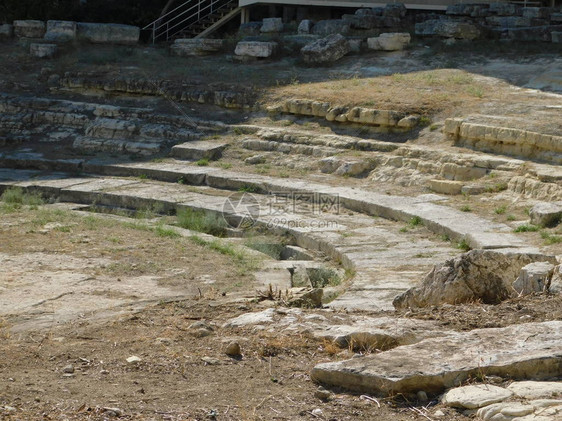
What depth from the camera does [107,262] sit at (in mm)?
10750

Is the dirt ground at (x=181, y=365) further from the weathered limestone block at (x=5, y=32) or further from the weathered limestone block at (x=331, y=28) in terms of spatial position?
the weathered limestone block at (x=5, y=32)

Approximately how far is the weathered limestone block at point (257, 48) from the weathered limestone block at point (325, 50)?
0.88 m

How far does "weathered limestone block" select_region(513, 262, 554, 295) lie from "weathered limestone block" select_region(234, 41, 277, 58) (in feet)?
40.6

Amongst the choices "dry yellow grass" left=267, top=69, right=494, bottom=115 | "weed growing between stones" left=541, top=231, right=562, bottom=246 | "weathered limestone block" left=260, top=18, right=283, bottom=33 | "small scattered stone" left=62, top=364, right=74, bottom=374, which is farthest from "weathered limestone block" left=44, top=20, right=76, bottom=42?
"small scattered stone" left=62, top=364, right=74, bottom=374

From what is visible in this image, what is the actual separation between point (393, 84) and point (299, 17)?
28.8 ft

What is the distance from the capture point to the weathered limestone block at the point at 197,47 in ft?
66.7

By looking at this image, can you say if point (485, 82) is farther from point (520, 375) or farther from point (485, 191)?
point (520, 375)

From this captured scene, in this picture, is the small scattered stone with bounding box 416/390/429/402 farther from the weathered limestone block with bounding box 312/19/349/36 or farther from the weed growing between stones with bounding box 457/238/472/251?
the weathered limestone block with bounding box 312/19/349/36

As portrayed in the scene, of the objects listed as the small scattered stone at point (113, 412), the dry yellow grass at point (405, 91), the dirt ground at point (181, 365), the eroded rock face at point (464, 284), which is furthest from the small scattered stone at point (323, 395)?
the dry yellow grass at point (405, 91)

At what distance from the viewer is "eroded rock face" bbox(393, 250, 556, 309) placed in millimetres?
7398

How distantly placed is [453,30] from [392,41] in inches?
47.9

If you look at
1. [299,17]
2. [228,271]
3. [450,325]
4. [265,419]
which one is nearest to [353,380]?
[265,419]

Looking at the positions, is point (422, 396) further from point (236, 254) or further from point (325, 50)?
point (325, 50)

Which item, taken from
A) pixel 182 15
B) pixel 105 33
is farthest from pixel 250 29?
pixel 182 15
